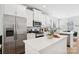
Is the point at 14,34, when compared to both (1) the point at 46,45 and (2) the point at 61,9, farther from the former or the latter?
(2) the point at 61,9

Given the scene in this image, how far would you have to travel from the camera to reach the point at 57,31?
1957mm

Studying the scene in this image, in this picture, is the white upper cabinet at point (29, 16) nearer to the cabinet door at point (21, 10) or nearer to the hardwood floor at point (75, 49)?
the cabinet door at point (21, 10)

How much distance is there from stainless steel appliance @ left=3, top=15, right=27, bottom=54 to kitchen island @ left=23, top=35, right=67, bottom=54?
0.48ft

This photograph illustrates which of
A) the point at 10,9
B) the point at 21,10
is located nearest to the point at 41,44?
the point at 21,10

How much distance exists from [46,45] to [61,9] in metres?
0.70

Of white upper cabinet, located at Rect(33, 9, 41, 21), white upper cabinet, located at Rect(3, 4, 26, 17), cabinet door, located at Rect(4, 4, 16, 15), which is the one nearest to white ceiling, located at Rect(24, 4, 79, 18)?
white upper cabinet, located at Rect(33, 9, 41, 21)

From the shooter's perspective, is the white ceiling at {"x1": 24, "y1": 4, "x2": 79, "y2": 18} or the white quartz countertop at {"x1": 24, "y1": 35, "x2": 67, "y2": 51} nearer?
the white quartz countertop at {"x1": 24, "y1": 35, "x2": 67, "y2": 51}

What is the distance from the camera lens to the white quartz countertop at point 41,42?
1.74 meters

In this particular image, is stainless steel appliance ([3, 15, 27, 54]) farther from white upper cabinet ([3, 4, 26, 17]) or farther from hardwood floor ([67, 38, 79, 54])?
hardwood floor ([67, 38, 79, 54])

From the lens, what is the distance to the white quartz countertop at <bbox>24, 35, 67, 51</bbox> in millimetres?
1743

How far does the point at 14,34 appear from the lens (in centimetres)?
201

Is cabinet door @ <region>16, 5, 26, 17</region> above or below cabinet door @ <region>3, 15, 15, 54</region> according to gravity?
above

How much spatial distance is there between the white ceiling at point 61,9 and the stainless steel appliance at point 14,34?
0.45 meters
